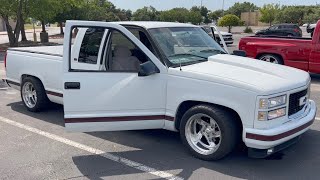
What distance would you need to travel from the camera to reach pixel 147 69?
432cm

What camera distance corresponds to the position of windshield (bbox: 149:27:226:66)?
4.67 m

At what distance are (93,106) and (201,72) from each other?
148 cm

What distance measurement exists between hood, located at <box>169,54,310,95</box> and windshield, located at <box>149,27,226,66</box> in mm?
191

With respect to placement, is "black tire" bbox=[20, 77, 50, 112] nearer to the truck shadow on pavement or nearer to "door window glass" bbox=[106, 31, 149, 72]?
the truck shadow on pavement

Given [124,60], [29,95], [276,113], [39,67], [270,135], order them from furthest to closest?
[29,95] < [39,67] < [124,60] < [276,113] < [270,135]

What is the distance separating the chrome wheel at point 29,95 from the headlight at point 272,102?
178 inches

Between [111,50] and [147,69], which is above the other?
[111,50]

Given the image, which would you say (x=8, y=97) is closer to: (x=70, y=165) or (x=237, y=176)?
(x=70, y=165)

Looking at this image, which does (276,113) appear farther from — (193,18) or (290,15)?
(290,15)

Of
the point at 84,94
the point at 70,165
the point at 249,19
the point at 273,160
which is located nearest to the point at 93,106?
the point at 84,94

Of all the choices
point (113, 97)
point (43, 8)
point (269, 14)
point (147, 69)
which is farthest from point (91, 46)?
point (269, 14)

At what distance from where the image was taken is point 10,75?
23.3ft

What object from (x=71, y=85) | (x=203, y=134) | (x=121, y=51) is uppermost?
(x=121, y=51)

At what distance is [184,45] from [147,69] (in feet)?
2.86
